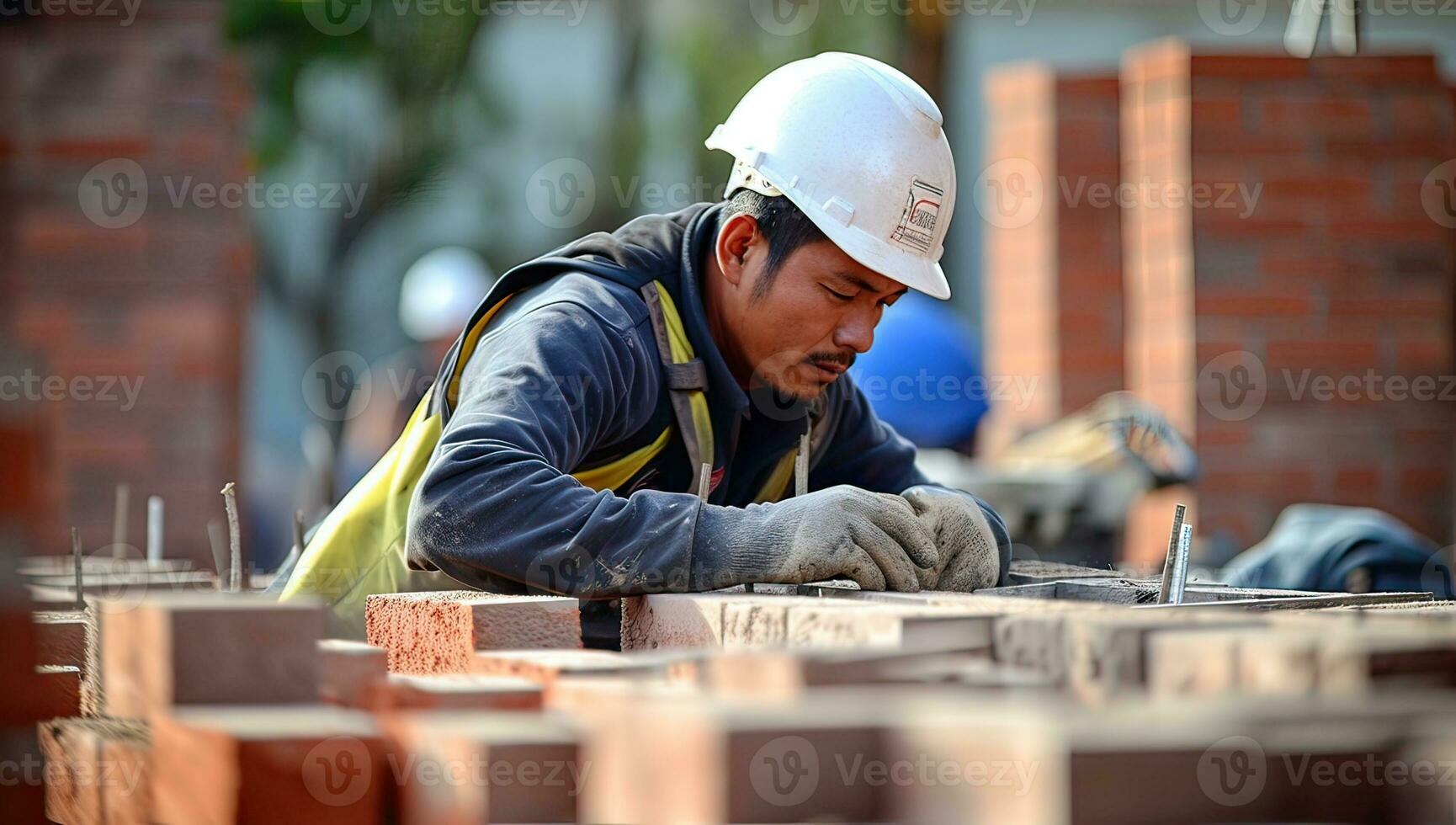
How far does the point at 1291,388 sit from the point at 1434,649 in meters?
6.76

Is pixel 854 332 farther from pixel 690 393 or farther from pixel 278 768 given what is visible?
pixel 278 768

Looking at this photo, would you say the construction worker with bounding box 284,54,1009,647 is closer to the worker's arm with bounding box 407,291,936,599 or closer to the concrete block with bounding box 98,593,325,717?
the worker's arm with bounding box 407,291,936,599

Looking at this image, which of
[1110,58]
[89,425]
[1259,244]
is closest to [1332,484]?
[1259,244]

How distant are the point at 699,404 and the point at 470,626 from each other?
1153 mm

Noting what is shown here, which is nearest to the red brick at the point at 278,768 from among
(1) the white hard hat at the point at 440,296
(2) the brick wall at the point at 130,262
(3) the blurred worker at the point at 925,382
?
(2) the brick wall at the point at 130,262

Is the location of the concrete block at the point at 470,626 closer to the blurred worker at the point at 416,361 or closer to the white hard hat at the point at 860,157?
the white hard hat at the point at 860,157

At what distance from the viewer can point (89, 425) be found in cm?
827

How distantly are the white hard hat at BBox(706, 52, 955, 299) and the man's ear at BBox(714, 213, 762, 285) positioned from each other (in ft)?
0.30

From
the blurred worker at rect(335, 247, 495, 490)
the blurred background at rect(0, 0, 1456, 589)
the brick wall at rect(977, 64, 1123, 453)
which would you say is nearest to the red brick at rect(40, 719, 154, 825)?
the blurred background at rect(0, 0, 1456, 589)

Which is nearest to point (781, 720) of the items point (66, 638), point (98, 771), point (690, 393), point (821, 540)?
point (98, 771)

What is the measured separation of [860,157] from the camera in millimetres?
4055

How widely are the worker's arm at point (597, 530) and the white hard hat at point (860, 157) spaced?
0.85 m

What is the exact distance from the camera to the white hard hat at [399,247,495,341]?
33.2ft

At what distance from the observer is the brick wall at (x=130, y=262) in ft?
26.8
